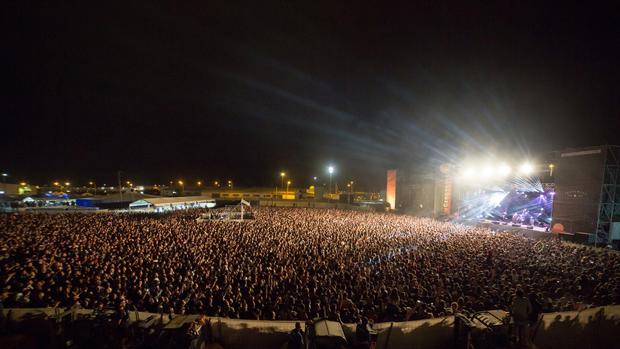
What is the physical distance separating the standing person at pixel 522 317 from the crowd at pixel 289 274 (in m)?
0.52

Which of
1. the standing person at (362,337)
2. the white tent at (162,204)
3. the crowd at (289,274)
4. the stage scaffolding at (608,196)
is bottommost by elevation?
the white tent at (162,204)

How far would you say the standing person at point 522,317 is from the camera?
4.70m

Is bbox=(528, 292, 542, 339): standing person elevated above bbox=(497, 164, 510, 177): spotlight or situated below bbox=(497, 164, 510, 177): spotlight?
below

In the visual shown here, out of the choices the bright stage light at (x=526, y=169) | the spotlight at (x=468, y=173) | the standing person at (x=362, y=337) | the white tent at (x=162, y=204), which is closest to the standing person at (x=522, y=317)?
the standing person at (x=362, y=337)

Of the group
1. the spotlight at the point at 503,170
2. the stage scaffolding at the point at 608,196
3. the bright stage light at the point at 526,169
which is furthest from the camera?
the spotlight at the point at 503,170

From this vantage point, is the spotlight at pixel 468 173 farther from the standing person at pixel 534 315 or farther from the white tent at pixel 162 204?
the white tent at pixel 162 204

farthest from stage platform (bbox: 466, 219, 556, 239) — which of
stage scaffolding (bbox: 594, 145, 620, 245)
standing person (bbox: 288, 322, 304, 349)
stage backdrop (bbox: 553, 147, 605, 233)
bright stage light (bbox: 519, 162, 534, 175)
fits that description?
standing person (bbox: 288, 322, 304, 349)

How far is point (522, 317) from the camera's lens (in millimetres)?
4734

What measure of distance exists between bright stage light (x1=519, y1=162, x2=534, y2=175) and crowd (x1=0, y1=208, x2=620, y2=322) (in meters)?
9.52

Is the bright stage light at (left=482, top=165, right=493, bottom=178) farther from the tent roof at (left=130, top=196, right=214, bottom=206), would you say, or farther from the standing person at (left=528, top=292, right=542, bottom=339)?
the tent roof at (left=130, top=196, right=214, bottom=206)

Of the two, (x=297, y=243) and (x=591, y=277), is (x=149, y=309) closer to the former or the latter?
(x=297, y=243)

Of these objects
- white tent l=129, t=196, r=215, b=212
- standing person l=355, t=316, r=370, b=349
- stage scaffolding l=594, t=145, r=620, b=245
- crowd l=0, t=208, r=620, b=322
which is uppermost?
stage scaffolding l=594, t=145, r=620, b=245

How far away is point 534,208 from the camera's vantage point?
21812 mm

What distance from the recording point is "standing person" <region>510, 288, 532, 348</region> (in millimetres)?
4699
